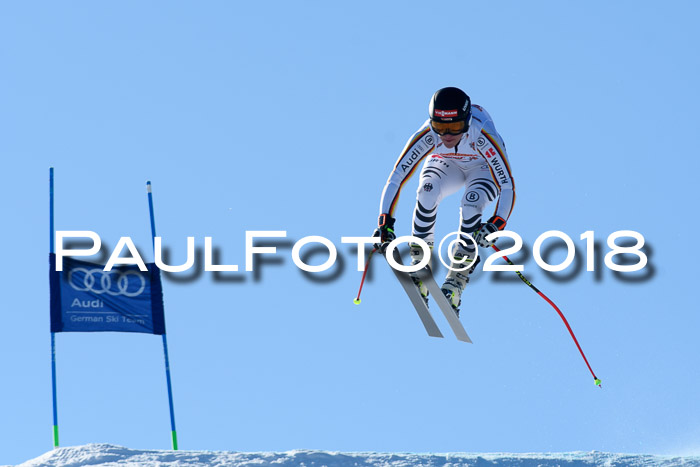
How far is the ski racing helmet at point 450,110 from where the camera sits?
50.2 feet

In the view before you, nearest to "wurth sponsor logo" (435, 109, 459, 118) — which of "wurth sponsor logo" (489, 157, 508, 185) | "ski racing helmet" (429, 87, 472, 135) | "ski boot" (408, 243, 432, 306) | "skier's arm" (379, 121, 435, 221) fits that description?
"ski racing helmet" (429, 87, 472, 135)

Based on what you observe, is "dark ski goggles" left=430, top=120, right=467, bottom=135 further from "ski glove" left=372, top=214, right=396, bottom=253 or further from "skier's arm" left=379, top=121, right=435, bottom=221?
"ski glove" left=372, top=214, right=396, bottom=253

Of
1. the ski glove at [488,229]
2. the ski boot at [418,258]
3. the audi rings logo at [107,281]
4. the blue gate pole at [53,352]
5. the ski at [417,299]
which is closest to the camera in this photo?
the ski glove at [488,229]

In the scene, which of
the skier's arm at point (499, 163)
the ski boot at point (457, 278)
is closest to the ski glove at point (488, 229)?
the skier's arm at point (499, 163)

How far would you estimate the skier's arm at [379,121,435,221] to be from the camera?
1580 centimetres

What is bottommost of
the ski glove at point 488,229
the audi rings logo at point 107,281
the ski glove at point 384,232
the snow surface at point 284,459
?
the snow surface at point 284,459

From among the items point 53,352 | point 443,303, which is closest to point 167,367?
point 53,352

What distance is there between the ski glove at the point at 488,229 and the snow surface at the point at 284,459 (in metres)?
2.31

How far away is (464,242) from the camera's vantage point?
15.9 m

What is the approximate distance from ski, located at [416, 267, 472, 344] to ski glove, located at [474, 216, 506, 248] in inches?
26.7

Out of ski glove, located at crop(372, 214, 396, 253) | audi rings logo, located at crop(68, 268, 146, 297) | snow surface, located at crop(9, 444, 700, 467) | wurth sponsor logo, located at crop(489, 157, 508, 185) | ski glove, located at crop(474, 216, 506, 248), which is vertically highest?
audi rings logo, located at crop(68, 268, 146, 297)

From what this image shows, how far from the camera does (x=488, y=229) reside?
50.8ft

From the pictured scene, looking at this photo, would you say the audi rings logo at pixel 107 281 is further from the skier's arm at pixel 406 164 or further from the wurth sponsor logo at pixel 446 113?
the wurth sponsor logo at pixel 446 113

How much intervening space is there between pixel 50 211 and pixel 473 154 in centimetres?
644
